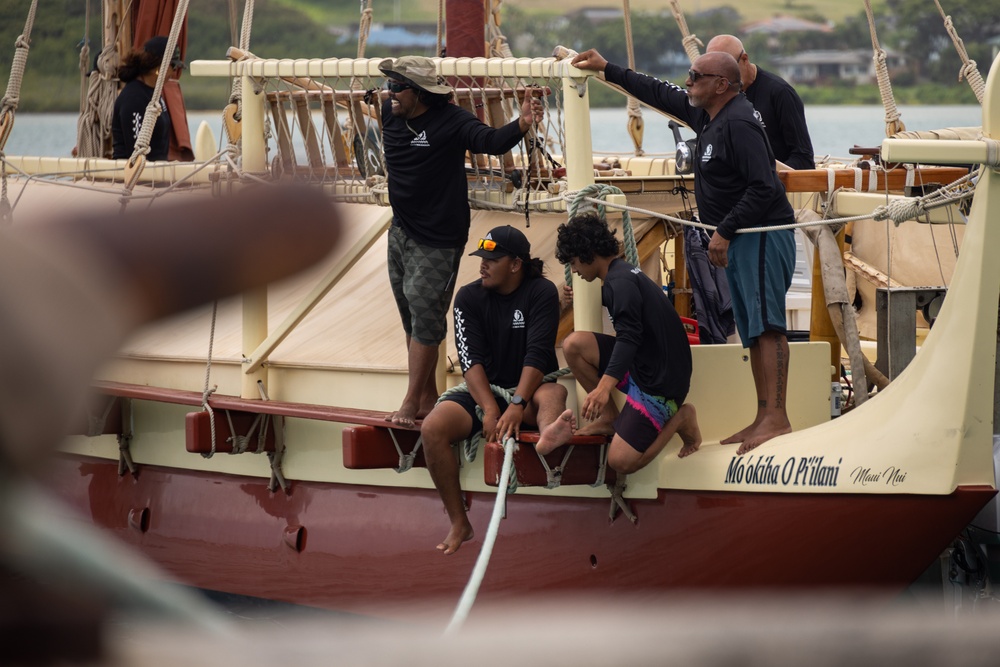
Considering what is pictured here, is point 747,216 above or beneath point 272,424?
above

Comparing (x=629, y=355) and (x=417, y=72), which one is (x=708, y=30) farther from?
(x=629, y=355)

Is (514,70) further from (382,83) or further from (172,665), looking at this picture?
(172,665)

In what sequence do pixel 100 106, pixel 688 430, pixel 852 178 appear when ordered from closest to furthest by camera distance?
pixel 688 430, pixel 852 178, pixel 100 106

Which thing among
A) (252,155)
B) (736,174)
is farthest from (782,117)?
(252,155)

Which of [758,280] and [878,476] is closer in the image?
[878,476]

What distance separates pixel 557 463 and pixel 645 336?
687 mm

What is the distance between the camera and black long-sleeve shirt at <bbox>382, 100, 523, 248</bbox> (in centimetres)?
639

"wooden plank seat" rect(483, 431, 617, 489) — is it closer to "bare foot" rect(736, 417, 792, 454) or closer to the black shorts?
the black shorts

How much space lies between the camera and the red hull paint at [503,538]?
19.7 feet

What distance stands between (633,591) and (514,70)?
7.91 feet

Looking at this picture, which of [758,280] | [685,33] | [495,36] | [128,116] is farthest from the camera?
[128,116]

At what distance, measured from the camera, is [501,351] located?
6309 millimetres

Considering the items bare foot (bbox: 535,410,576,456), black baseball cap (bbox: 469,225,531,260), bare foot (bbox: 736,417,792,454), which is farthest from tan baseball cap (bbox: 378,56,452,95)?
bare foot (bbox: 736,417,792,454)

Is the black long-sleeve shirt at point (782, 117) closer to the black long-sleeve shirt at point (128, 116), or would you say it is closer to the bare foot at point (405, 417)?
the bare foot at point (405, 417)
